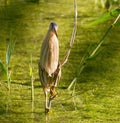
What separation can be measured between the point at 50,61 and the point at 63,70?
2.20ft

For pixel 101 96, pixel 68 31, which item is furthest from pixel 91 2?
pixel 101 96

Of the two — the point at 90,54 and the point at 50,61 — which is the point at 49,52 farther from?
the point at 90,54

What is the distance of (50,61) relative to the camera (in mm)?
2033

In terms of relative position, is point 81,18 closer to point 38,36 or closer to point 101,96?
point 38,36

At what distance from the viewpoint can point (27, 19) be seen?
370cm

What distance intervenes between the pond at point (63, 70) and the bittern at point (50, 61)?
11cm

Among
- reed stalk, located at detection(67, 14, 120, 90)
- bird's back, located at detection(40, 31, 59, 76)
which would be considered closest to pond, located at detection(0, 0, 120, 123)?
reed stalk, located at detection(67, 14, 120, 90)

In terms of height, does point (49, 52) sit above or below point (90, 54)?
above

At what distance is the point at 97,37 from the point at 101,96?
3.28ft

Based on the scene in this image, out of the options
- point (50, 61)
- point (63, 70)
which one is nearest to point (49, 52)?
point (50, 61)

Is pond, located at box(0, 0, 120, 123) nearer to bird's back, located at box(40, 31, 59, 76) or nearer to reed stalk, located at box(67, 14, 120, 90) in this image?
reed stalk, located at box(67, 14, 120, 90)

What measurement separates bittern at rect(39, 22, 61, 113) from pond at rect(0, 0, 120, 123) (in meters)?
0.11

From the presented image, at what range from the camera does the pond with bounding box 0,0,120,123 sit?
7.09 feet

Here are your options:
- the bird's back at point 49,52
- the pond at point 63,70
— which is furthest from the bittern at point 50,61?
the pond at point 63,70
